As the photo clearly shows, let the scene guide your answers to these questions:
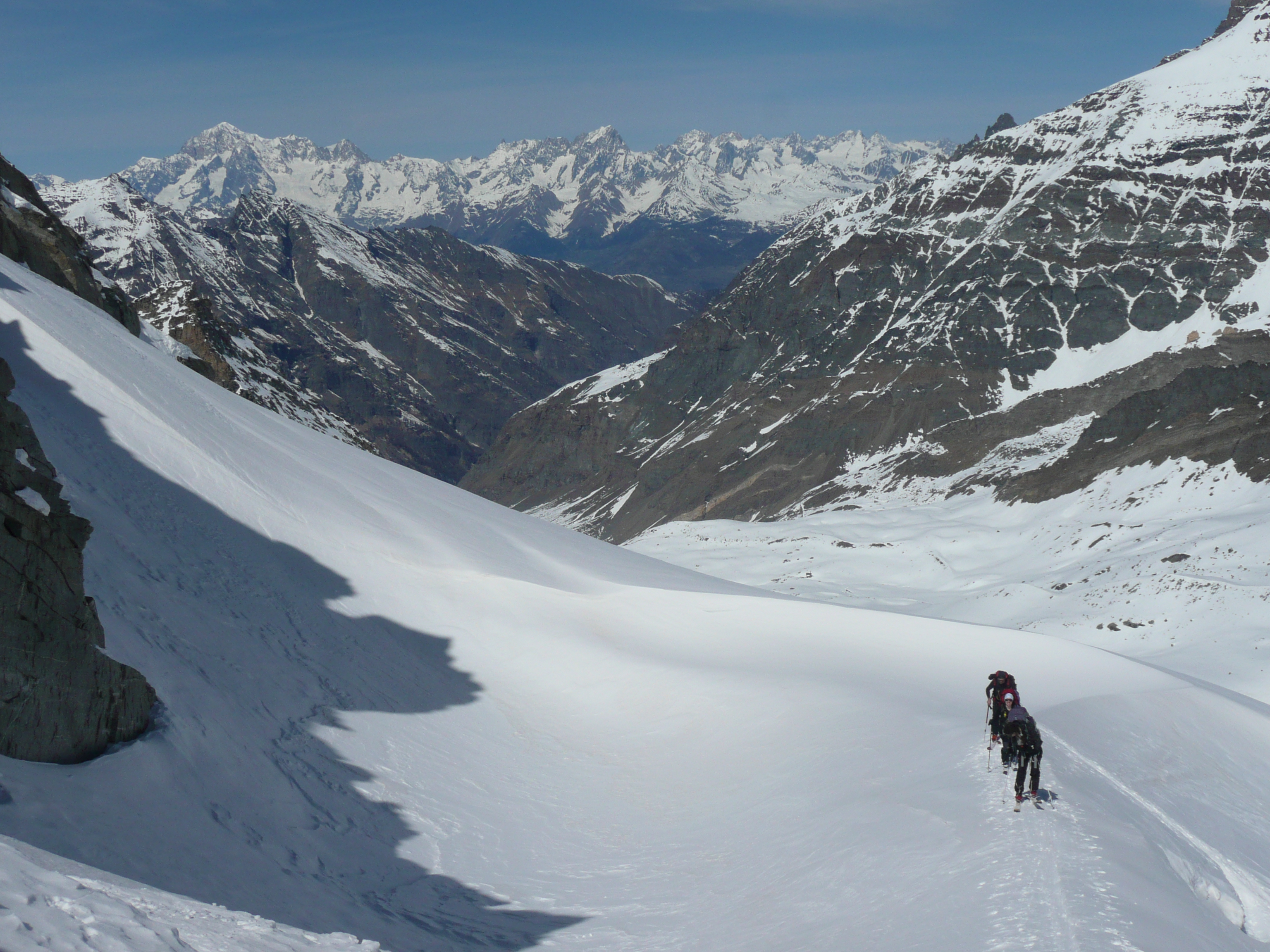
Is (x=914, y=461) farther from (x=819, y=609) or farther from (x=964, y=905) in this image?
(x=964, y=905)

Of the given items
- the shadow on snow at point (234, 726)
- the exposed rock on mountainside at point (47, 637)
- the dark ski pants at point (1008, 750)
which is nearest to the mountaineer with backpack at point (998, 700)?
the dark ski pants at point (1008, 750)

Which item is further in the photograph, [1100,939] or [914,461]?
[914,461]

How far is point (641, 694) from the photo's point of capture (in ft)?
86.8

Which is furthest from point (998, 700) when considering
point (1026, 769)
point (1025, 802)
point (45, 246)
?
point (45, 246)

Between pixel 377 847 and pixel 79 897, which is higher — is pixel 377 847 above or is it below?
below

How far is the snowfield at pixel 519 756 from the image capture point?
1330 cm

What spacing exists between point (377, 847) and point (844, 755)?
8851 mm

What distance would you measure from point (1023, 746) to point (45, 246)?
51.9 m

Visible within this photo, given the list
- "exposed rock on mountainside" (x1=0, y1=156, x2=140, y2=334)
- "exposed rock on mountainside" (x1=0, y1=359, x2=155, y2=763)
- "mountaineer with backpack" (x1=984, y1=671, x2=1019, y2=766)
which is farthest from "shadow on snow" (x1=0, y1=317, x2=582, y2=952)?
"exposed rock on mountainside" (x1=0, y1=156, x2=140, y2=334)

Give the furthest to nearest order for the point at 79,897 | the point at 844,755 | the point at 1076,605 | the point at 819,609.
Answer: the point at 1076,605 < the point at 819,609 < the point at 844,755 < the point at 79,897

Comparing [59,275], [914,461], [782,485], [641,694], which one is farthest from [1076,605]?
[782,485]

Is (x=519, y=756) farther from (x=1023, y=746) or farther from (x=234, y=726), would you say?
(x=1023, y=746)

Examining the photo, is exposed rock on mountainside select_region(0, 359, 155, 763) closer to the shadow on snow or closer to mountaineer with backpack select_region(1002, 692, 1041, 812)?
the shadow on snow

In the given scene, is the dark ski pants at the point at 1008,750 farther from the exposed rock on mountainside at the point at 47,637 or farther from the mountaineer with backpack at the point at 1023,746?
the exposed rock on mountainside at the point at 47,637
